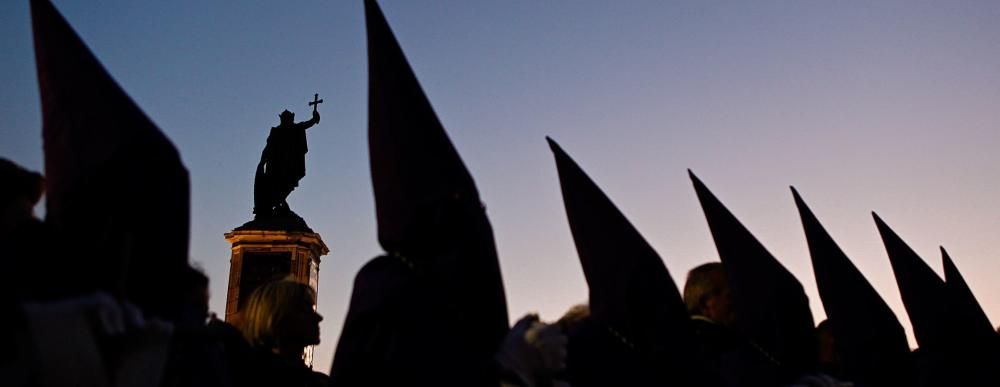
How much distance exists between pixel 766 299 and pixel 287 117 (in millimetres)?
10133

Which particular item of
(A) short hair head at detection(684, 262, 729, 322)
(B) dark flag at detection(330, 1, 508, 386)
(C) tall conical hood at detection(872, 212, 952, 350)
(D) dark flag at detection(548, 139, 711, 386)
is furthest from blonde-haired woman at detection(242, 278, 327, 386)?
(C) tall conical hood at detection(872, 212, 952, 350)

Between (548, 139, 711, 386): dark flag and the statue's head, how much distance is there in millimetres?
10053

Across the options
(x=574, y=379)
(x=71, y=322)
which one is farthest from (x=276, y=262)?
(x=71, y=322)

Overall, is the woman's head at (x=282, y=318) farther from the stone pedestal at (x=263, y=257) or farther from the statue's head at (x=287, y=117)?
the statue's head at (x=287, y=117)

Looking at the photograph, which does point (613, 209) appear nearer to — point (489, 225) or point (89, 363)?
point (489, 225)

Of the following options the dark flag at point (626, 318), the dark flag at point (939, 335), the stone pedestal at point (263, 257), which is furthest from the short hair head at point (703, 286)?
the stone pedestal at point (263, 257)

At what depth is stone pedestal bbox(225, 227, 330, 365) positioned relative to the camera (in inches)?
430

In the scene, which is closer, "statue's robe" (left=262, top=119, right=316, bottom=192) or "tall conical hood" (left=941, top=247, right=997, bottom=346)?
"tall conical hood" (left=941, top=247, right=997, bottom=346)

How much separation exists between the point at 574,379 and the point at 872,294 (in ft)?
9.39

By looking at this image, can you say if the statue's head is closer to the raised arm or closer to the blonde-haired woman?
the raised arm

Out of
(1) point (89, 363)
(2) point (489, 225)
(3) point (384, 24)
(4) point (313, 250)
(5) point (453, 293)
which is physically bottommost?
(1) point (89, 363)

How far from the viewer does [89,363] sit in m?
2.67

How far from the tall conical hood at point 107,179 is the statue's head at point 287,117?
10.9 meters

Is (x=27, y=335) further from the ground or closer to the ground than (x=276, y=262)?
closer to the ground
